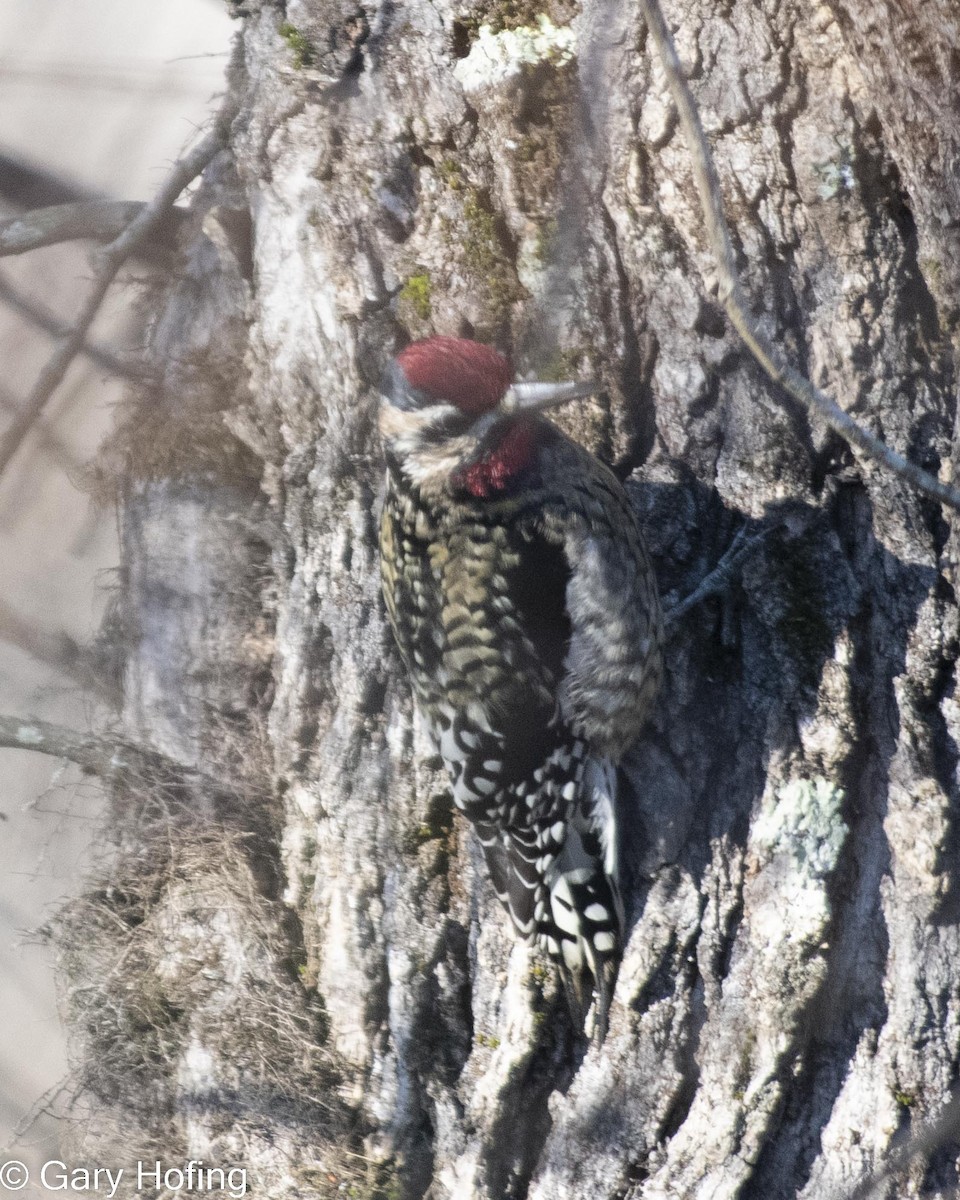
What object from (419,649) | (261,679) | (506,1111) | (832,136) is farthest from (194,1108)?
(832,136)

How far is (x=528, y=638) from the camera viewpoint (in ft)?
7.48

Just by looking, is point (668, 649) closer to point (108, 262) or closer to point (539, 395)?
point (539, 395)

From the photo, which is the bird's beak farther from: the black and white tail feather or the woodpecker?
the black and white tail feather

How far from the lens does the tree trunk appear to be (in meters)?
2.10

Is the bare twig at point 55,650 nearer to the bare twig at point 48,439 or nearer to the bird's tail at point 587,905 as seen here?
the bare twig at point 48,439

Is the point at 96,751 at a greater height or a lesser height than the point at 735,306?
lesser

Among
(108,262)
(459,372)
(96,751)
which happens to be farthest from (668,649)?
(108,262)

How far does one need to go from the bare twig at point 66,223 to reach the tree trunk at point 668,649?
0.31 m

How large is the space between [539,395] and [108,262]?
1.48m

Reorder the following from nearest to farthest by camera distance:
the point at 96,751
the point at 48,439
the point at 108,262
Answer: the point at 96,751
the point at 108,262
the point at 48,439

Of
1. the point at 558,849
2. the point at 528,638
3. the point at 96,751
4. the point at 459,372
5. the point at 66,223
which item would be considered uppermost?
the point at 66,223

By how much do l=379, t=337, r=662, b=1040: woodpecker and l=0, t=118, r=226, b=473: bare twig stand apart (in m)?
1.05

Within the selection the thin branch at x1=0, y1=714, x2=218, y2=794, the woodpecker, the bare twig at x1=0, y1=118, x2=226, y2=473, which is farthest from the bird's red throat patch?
the bare twig at x1=0, y1=118, x2=226, y2=473

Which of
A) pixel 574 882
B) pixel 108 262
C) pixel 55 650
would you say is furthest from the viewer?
pixel 55 650
